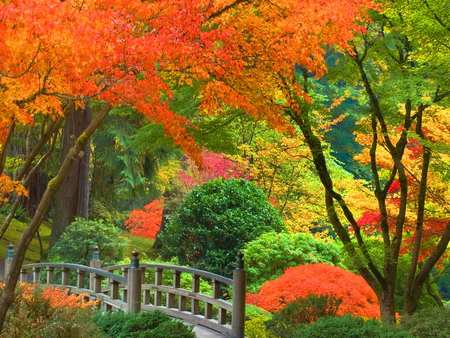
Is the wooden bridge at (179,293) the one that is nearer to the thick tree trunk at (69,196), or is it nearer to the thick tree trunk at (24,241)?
the thick tree trunk at (24,241)

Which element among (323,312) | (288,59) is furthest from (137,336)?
(288,59)

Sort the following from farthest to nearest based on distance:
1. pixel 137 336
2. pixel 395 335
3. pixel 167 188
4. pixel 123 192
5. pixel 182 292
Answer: pixel 123 192 → pixel 167 188 → pixel 182 292 → pixel 137 336 → pixel 395 335

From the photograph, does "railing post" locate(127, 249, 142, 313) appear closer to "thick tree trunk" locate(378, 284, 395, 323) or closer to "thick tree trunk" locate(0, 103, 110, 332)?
"thick tree trunk" locate(0, 103, 110, 332)

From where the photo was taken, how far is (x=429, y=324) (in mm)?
6180

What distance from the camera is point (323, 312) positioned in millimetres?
7859

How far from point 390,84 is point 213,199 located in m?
6.21

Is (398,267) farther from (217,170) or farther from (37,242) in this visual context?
(37,242)

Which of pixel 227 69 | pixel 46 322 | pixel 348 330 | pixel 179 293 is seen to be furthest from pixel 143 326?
pixel 227 69

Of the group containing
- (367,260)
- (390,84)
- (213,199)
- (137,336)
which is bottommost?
(137,336)

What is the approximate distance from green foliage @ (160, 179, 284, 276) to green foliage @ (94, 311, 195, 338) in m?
5.18

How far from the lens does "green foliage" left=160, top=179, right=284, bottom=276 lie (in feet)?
42.6

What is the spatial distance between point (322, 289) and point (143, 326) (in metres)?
3.68

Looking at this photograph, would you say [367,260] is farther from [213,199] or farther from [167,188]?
[167,188]

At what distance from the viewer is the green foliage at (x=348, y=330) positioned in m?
6.03
